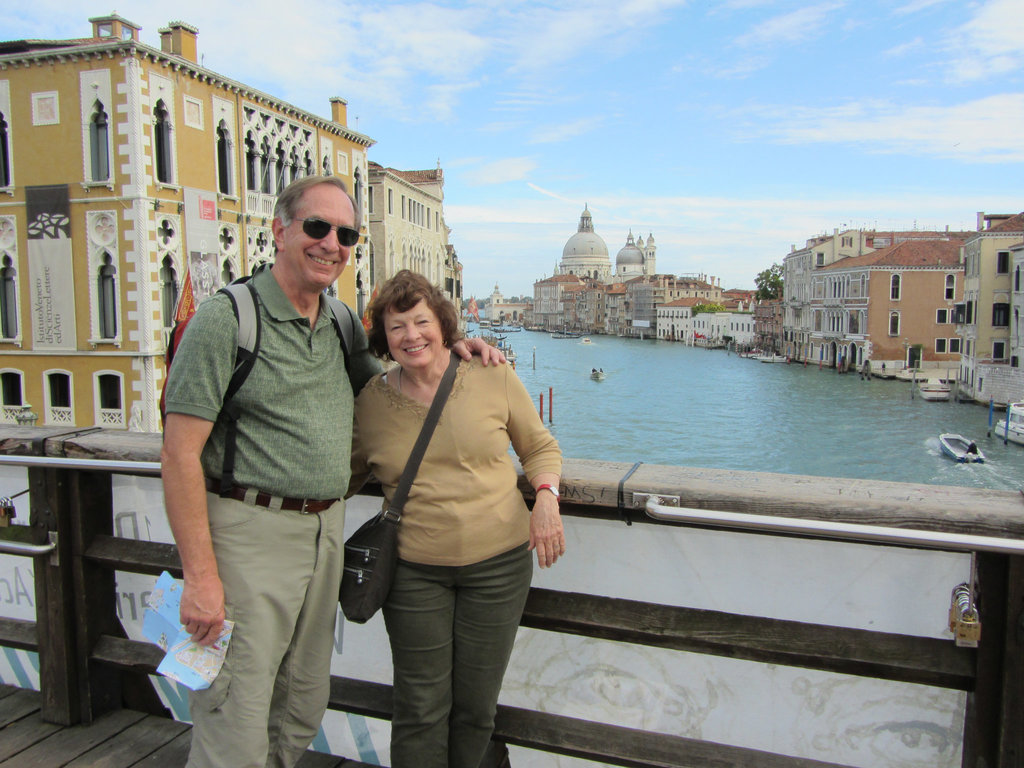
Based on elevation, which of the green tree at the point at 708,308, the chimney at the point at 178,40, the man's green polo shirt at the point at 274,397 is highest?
the chimney at the point at 178,40

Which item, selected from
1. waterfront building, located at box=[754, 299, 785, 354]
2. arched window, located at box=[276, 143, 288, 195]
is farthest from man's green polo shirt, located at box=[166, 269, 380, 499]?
waterfront building, located at box=[754, 299, 785, 354]

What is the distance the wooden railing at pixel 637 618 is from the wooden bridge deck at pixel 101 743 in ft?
0.15

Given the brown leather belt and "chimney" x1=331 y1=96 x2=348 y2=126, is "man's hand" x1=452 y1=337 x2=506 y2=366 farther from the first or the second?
"chimney" x1=331 y1=96 x2=348 y2=126

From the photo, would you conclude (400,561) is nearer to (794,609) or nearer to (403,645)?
(403,645)

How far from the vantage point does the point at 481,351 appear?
179cm

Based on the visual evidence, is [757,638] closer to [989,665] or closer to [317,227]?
[989,665]

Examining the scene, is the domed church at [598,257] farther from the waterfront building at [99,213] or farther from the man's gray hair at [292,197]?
the man's gray hair at [292,197]

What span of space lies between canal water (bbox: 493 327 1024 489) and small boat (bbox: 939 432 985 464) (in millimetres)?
285

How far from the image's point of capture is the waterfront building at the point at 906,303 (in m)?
47.2

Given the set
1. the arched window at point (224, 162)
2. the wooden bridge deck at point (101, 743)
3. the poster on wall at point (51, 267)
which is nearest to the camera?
the wooden bridge deck at point (101, 743)

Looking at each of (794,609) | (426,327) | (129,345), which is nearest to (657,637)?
(794,609)

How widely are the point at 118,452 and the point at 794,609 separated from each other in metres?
1.73

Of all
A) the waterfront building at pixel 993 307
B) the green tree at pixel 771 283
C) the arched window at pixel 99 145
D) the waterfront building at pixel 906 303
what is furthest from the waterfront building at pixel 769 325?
the arched window at pixel 99 145

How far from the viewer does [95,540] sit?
86.9 inches
